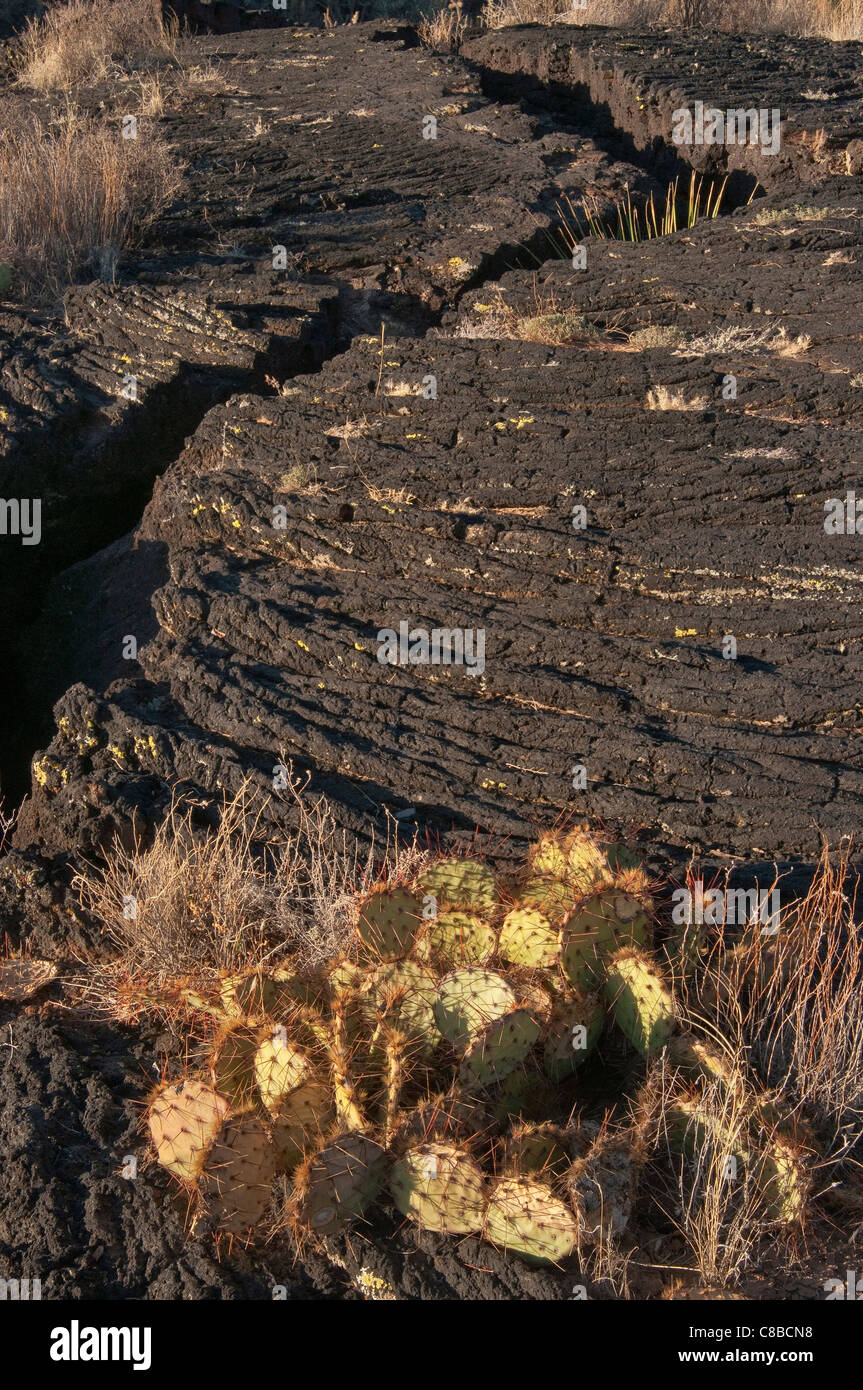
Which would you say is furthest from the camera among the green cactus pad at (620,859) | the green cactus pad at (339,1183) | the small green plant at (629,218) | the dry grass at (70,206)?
the dry grass at (70,206)

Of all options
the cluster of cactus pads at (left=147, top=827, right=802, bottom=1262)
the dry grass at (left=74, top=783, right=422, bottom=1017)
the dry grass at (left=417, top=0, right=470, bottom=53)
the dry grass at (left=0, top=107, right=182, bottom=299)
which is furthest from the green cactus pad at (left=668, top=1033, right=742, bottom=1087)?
the dry grass at (left=417, top=0, right=470, bottom=53)

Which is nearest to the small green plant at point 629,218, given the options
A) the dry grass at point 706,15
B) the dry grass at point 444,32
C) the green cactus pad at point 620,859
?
the dry grass at point 706,15

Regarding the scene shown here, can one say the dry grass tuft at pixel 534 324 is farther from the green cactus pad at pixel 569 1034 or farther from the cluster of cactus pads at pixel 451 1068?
the green cactus pad at pixel 569 1034

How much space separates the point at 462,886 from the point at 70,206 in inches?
290

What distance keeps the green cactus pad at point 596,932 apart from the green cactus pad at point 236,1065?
38.6 inches

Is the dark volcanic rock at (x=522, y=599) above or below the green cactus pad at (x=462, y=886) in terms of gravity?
above

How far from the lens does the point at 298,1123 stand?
3.57 meters

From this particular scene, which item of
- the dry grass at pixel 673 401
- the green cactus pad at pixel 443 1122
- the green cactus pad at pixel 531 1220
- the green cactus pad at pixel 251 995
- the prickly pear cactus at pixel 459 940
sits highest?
the dry grass at pixel 673 401

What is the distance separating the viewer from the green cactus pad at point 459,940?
12.8 ft

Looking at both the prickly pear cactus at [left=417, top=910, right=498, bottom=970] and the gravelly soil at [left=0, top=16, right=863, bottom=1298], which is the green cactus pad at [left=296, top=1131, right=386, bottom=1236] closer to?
the gravelly soil at [left=0, top=16, right=863, bottom=1298]

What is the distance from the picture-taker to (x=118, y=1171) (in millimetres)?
3736

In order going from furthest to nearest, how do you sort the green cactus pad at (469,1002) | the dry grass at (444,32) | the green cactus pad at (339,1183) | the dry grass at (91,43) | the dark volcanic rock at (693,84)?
the dry grass at (444,32) → the dry grass at (91,43) → the dark volcanic rock at (693,84) → the green cactus pad at (469,1002) → the green cactus pad at (339,1183)

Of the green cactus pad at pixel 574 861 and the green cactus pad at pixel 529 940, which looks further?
the green cactus pad at pixel 574 861
